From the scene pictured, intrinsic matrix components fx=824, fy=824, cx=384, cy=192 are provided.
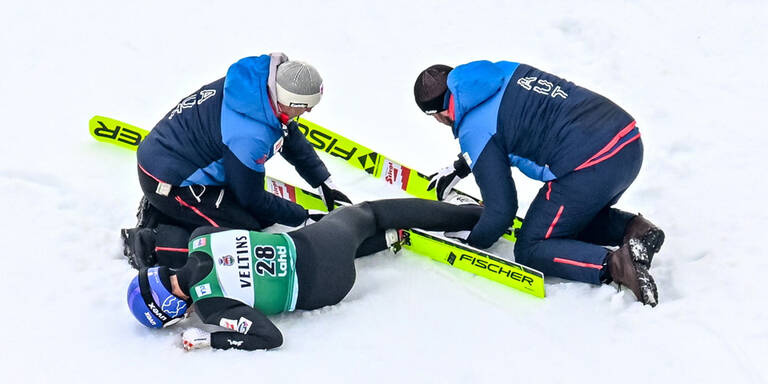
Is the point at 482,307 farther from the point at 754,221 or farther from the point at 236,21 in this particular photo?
the point at 236,21

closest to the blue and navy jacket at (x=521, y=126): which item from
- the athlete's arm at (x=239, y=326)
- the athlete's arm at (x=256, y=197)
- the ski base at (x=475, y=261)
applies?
the ski base at (x=475, y=261)

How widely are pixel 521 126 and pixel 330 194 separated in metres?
1.44

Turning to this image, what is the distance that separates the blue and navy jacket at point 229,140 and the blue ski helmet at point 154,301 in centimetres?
83

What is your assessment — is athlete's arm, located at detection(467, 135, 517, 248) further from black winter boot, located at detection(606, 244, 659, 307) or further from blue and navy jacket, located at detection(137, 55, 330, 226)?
blue and navy jacket, located at detection(137, 55, 330, 226)

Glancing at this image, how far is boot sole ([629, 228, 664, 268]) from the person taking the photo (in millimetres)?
4164

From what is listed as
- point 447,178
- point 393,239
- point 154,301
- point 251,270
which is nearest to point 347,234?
point 393,239

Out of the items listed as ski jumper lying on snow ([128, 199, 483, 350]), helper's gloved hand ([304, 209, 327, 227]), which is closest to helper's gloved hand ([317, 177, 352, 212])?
helper's gloved hand ([304, 209, 327, 227])

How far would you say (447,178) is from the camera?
5.27 meters

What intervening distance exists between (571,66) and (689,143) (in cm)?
151

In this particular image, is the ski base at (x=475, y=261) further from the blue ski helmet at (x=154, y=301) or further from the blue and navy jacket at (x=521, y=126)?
the blue ski helmet at (x=154, y=301)

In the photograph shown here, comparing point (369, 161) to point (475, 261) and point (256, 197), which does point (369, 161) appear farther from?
point (475, 261)

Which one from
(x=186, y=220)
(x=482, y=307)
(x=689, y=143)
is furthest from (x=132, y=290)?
(x=689, y=143)

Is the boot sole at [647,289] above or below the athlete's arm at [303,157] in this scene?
above

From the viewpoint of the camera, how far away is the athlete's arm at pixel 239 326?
149 inches
